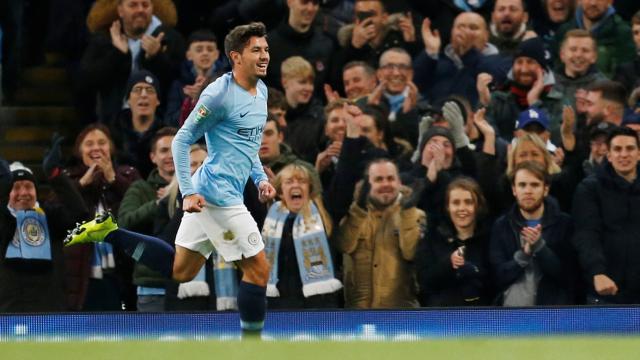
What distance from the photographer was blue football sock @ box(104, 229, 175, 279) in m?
8.33

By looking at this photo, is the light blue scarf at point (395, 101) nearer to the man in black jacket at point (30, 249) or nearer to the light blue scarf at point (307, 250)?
the light blue scarf at point (307, 250)

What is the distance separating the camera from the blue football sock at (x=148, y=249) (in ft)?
27.3

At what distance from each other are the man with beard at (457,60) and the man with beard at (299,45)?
2.34 feet

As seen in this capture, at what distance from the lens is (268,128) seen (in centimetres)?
1019

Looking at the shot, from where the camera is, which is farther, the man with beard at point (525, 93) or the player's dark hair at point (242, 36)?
the man with beard at point (525, 93)

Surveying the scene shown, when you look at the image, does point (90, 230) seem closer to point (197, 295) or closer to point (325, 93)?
point (197, 295)

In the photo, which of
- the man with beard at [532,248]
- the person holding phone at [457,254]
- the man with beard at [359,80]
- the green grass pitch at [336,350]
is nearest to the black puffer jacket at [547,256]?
the man with beard at [532,248]

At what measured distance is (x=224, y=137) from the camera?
7.96 metres

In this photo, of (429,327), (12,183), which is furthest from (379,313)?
(12,183)

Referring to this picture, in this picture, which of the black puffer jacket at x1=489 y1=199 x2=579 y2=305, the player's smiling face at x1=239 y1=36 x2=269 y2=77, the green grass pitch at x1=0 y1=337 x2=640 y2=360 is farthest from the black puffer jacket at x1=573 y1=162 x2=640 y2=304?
the player's smiling face at x1=239 y1=36 x2=269 y2=77

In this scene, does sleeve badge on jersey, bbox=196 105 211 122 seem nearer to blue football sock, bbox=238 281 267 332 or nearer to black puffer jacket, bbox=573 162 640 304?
blue football sock, bbox=238 281 267 332

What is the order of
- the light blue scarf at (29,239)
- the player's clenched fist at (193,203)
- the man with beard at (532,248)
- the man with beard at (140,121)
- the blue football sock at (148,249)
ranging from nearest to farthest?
the player's clenched fist at (193,203) < the blue football sock at (148,249) < the man with beard at (532,248) < the light blue scarf at (29,239) < the man with beard at (140,121)

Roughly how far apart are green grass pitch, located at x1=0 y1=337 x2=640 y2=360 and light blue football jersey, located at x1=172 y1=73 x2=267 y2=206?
0.87 meters

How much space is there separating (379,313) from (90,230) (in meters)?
2.11
